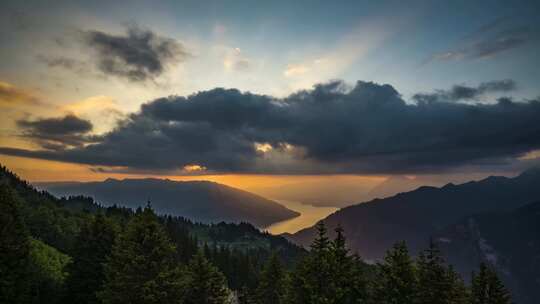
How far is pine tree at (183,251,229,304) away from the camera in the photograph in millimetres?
42250

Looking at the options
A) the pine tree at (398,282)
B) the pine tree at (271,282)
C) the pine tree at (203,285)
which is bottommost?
the pine tree at (271,282)

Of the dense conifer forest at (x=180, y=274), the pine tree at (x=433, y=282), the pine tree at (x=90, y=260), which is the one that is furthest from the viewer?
the pine tree at (x=90, y=260)

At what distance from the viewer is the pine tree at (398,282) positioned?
35219 mm

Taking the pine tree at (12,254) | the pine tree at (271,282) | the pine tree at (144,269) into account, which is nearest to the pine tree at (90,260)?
the pine tree at (12,254)

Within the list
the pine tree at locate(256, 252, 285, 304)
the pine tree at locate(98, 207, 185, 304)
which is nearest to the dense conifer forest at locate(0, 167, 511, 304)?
the pine tree at locate(98, 207, 185, 304)

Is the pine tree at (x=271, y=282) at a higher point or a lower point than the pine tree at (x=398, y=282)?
lower

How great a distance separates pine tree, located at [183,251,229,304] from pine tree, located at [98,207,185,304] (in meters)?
7.25

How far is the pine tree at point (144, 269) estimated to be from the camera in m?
33.4

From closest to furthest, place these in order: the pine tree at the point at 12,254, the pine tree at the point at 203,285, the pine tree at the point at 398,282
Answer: the pine tree at the point at 398,282
the pine tree at the point at 12,254
the pine tree at the point at 203,285

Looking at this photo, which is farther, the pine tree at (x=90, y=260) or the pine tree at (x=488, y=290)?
the pine tree at (x=90, y=260)

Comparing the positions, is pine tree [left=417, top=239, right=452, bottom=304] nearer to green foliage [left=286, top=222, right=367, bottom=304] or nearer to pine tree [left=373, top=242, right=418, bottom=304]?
pine tree [left=373, top=242, right=418, bottom=304]

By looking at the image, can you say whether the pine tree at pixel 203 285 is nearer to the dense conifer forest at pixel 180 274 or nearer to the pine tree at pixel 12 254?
the dense conifer forest at pixel 180 274

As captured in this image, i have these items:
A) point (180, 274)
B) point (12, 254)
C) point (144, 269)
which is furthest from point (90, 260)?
point (180, 274)

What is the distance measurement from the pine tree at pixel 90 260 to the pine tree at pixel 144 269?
463 inches
